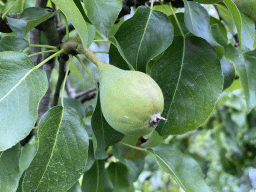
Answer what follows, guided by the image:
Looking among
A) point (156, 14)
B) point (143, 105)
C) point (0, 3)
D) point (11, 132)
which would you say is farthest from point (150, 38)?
point (0, 3)

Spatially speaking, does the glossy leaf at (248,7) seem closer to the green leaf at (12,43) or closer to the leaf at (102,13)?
the leaf at (102,13)

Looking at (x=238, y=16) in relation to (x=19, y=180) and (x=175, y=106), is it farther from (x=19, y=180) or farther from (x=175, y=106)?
(x=19, y=180)

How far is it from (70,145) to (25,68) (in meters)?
0.14

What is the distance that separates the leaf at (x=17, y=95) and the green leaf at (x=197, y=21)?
0.79 ft

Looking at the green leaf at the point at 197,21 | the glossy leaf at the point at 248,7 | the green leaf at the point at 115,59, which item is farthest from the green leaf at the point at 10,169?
the glossy leaf at the point at 248,7

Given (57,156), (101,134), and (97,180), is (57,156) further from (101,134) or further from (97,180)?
(97,180)

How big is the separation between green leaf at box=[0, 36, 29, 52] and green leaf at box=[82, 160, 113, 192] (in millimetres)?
296

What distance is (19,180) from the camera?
1.73 feet

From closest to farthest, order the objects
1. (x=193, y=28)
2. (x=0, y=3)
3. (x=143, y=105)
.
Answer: (x=143, y=105), (x=193, y=28), (x=0, y=3)

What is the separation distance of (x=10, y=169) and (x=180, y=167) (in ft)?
1.04

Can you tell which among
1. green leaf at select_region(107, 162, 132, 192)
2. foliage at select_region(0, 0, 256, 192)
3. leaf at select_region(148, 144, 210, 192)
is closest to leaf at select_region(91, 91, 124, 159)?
foliage at select_region(0, 0, 256, 192)

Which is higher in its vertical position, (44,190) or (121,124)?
(121,124)

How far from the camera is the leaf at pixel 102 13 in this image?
0.42 metres

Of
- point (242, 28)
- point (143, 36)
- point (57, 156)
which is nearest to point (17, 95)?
point (57, 156)
